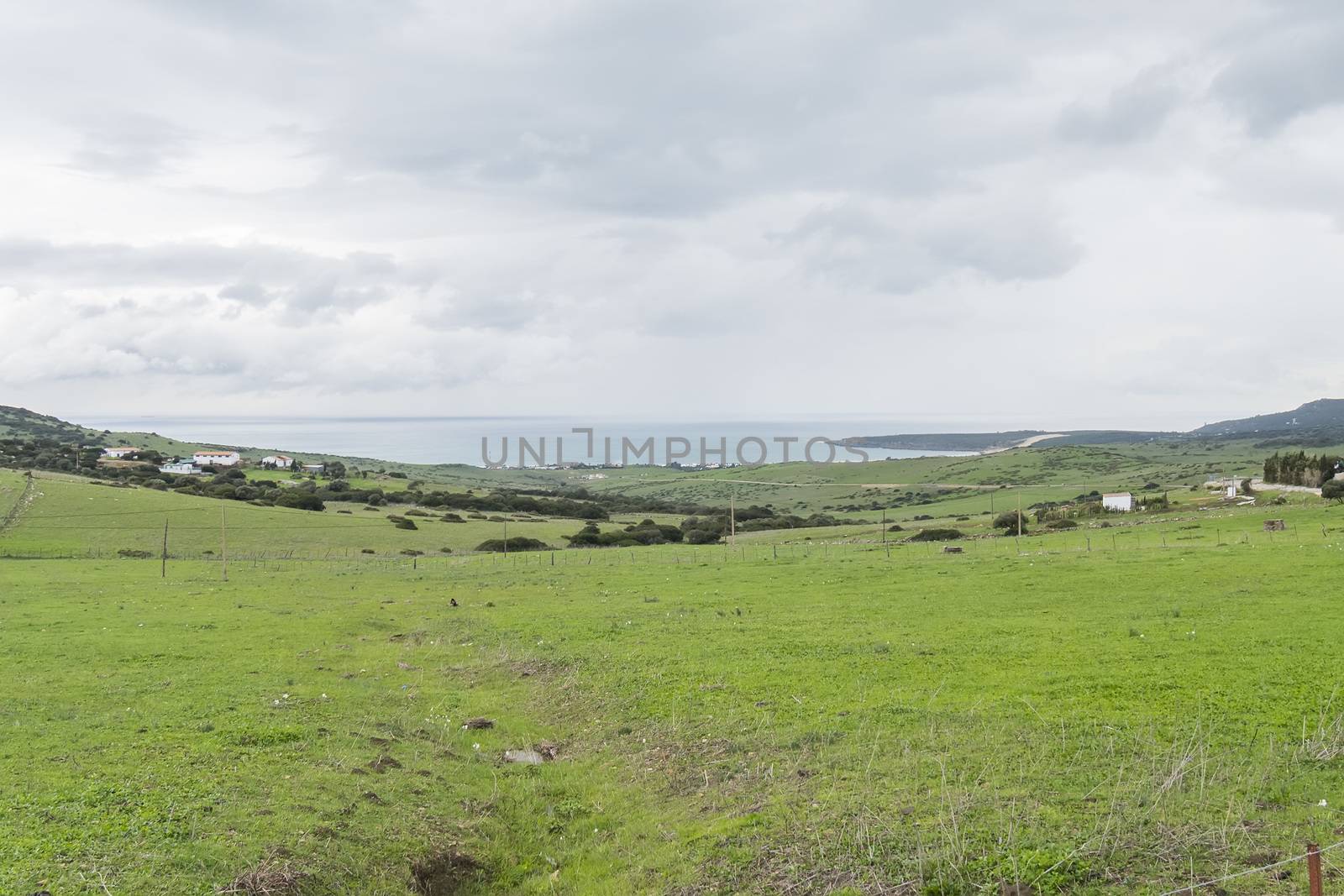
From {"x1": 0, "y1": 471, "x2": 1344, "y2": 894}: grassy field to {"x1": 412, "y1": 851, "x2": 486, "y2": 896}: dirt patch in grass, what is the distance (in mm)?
35

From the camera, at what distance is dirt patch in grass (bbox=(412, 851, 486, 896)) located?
10.7 metres

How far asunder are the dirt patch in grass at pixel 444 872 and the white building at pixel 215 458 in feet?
478

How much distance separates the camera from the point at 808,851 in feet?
32.8

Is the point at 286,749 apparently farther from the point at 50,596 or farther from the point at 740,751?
the point at 50,596

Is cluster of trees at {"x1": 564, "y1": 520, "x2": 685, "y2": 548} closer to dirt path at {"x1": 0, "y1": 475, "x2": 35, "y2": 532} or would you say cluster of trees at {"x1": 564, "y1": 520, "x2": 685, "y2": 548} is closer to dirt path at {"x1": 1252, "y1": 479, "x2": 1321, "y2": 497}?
dirt path at {"x1": 0, "y1": 475, "x2": 35, "y2": 532}

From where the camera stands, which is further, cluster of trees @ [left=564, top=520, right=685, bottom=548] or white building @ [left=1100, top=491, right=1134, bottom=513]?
cluster of trees @ [left=564, top=520, right=685, bottom=548]

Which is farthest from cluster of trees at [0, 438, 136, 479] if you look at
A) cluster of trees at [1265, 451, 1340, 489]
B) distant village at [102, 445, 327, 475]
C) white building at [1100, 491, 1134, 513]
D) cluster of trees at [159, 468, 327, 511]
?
cluster of trees at [1265, 451, 1340, 489]

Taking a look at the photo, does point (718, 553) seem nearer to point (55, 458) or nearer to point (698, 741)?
point (698, 741)

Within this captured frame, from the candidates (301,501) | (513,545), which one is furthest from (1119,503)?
(301,501)

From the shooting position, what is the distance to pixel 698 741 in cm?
1477

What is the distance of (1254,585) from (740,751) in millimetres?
20647

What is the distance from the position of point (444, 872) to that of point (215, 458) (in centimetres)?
16645

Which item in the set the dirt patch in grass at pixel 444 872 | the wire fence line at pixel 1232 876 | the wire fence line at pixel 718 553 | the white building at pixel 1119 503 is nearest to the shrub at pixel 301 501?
the wire fence line at pixel 718 553

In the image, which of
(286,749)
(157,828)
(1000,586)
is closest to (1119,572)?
(1000,586)
